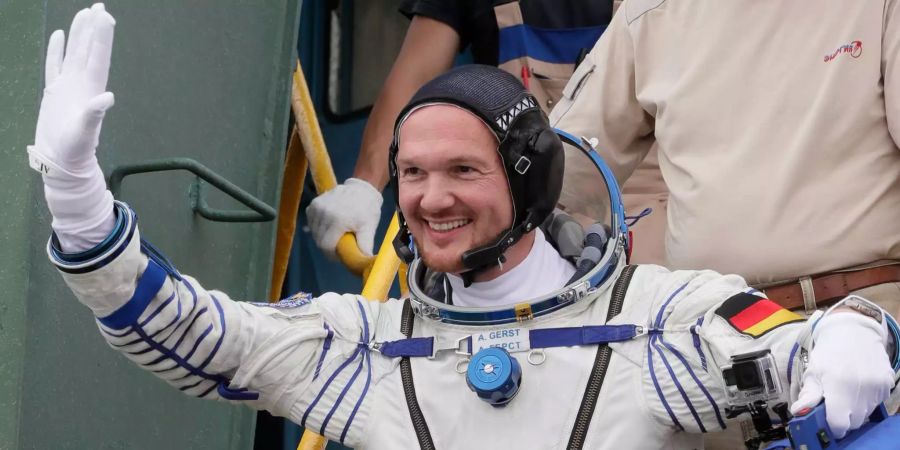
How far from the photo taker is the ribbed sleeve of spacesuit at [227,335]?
2.56 m

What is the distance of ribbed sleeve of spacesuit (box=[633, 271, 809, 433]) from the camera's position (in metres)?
2.57

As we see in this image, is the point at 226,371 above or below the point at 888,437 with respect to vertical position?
below

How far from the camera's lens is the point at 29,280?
9.20 feet

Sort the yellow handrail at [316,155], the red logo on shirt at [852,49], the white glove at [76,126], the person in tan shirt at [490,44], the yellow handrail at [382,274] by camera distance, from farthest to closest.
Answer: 1. the person in tan shirt at [490,44]
2. the yellow handrail at [316,155]
3. the yellow handrail at [382,274]
4. the red logo on shirt at [852,49]
5. the white glove at [76,126]

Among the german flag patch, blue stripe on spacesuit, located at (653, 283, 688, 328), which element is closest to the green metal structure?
blue stripe on spacesuit, located at (653, 283, 688, 328)

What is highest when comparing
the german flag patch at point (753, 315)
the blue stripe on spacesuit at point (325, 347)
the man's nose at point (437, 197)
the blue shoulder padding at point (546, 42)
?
the blue shoulder padding at point (546, 42)

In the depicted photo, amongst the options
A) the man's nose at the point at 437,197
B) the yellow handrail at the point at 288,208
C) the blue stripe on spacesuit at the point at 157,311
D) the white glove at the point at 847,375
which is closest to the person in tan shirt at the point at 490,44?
the yellow handrail at the point at 288,208

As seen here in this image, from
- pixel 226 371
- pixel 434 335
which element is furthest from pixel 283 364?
pixel 434 335

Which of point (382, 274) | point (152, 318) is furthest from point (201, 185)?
point (152, 318)

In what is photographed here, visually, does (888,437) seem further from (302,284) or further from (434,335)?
(302,284)

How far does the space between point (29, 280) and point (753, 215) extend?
1.50m

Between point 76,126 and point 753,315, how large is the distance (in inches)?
48.4

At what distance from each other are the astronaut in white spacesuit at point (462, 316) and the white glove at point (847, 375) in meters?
0.04

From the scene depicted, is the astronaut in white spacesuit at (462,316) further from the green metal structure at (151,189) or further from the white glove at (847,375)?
the green metal structure at (151,189)
